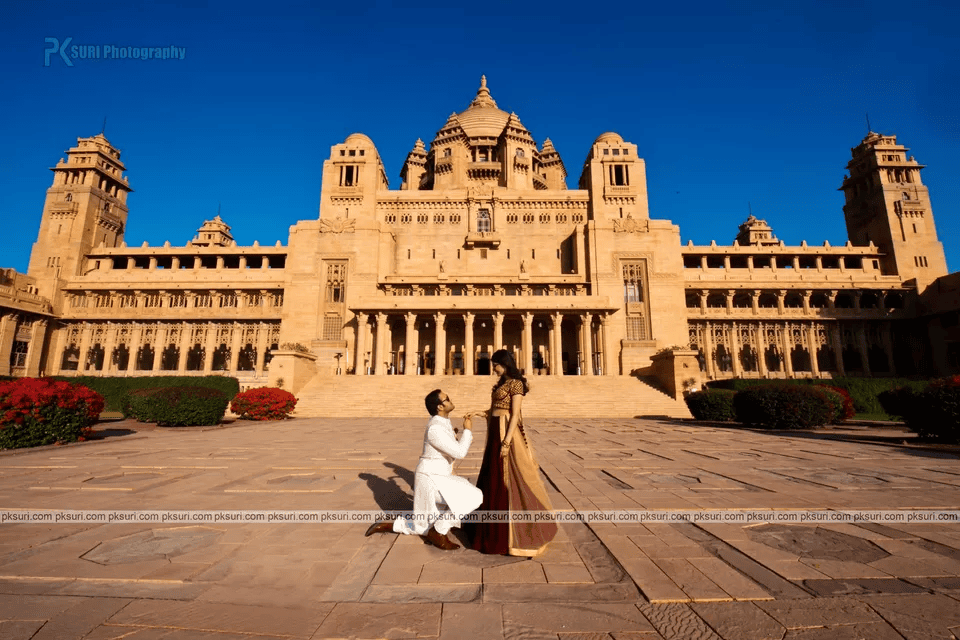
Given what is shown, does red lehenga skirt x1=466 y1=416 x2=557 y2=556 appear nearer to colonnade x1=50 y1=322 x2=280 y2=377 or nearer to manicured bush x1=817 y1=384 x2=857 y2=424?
manicured bush x1=817 y1=384 x2=857 y2=424

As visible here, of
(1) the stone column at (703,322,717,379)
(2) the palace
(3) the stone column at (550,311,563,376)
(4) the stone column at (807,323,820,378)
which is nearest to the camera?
(3) the stone column at (550,311,563,376)

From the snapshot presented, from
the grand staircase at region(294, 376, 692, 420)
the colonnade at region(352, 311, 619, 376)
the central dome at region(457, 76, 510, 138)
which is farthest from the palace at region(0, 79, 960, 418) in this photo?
the grand staircase at region(294, 376, 692, 420)

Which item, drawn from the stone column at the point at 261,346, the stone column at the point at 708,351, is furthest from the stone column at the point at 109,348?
the stone column at the point at 708,351

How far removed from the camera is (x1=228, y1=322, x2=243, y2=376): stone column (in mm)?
42006

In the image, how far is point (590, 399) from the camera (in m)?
25.2

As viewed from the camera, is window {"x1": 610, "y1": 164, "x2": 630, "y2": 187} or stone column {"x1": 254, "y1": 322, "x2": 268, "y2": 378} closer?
stone column {"x1": 254, "y1": 322, "x2": 268, "y2": 378}

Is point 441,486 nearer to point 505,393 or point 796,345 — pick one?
point 505,393

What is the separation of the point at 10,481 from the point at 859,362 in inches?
2243

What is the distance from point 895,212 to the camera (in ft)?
147

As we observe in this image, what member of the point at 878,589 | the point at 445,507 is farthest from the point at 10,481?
the point at 878,589

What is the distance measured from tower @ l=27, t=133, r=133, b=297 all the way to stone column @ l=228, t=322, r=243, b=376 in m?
18.0

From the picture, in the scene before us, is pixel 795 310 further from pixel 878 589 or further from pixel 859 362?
pixel 878 589

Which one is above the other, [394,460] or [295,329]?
[295,329]

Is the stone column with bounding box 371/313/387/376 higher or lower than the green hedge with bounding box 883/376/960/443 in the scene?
higher
